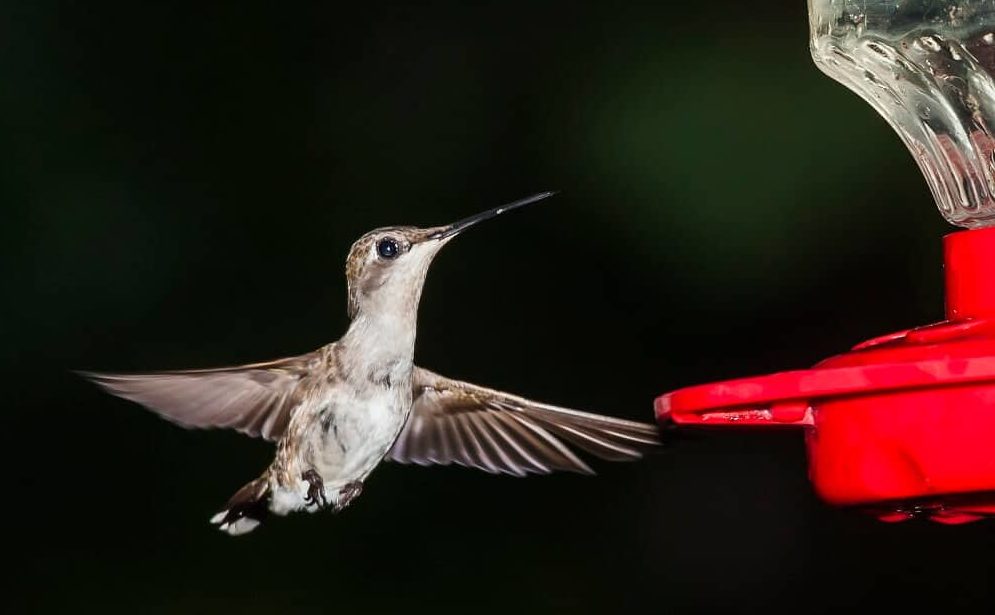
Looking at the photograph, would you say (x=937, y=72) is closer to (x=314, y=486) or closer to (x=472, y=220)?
(x=472, y=220)

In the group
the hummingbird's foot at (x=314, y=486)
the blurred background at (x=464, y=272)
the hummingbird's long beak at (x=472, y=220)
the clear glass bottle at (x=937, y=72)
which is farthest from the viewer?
the blurred background at (x=464, y=272)

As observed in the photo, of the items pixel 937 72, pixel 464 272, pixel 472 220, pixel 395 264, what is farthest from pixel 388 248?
pixel 464 272

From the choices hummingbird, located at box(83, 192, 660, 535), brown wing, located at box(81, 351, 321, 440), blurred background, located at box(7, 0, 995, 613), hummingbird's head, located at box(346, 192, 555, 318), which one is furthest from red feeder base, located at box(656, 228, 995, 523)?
blurred background, located at box(7, 0, 995, 613)

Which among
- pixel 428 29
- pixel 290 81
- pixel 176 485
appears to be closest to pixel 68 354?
pixel 176 485

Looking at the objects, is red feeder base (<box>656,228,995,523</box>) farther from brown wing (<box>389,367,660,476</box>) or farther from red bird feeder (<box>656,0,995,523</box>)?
brown wing (<box>389,367,660,476</box>)

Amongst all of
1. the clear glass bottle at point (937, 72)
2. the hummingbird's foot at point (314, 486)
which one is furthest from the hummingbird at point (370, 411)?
the clear glass bottle at point (937, 72)

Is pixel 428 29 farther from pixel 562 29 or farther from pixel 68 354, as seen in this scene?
pixel 68 354

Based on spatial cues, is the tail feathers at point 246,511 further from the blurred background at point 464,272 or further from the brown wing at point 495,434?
the blurred background at point 464,272

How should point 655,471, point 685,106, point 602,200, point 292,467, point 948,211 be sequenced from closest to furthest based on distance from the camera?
point 948,211 → point 292,467 → point 685,106 → point 602,200 → point 655,471
